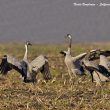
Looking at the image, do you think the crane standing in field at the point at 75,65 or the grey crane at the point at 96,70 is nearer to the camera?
the grey crane at the point at 96,70

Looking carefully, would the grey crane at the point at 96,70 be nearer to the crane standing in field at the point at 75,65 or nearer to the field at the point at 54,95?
the field at the point at 54,95

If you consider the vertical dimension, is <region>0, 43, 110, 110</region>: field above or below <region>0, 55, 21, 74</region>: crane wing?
below

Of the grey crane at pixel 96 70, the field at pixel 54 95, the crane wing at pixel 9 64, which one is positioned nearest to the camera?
the field at pixel 54 95

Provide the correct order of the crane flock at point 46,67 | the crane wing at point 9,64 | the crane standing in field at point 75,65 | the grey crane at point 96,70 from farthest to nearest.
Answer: the crane standing in field at point 75,65 → the grey crane at point 96,70 → the crane flock at point 46,67 → the crane wing at point 9,64

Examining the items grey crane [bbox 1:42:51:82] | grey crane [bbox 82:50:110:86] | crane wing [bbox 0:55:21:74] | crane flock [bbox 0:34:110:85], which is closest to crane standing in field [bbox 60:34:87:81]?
crane flock [bbox 0:34:110:85]

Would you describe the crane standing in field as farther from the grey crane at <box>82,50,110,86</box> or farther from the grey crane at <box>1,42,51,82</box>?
the grey crane at <box>1,42,51,82</box>

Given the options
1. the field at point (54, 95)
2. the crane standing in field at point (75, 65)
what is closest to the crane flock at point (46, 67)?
the crane standing in field at point (75, 65)

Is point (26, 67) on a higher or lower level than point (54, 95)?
higher

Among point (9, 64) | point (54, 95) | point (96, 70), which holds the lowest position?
point (54, 95)

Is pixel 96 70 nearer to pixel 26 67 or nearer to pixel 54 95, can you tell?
pixel 26 67

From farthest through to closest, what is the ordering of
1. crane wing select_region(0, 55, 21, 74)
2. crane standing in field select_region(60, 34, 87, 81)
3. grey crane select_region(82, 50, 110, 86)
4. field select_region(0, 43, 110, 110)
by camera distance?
crane standing in field select_region(60, 34, 87, 81) → grey crane select_region(82, 50, 110, 86) → crane wing select_region(0, 55, 21, 74) → field select_region(0, 43, 110, 110)

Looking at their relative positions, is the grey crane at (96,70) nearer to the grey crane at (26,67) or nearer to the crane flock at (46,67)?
the crane flock at (46,67)

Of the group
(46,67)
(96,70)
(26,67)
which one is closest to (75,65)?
(96,70)

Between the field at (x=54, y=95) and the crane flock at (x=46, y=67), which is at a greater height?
the crane flock at (x=46, y=67)
